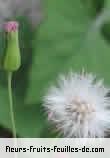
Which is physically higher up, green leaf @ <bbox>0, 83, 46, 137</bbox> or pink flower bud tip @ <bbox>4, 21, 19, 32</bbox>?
pink flower bud tip @ <bbox>4, 21, 19, 32</bbox>

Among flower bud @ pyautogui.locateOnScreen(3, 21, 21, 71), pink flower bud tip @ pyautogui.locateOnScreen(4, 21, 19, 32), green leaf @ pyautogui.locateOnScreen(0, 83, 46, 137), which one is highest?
pink flower bud tip @ pyautogui.locateOnScreen(4, 21, 19, 32)

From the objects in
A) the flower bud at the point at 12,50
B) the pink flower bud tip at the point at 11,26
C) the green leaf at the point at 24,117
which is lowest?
the green leaf at the point at 24,117

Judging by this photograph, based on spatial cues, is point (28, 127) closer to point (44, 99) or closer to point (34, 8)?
point (44, 99)

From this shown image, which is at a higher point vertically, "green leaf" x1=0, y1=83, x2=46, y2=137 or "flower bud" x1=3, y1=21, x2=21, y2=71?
"flower bud" x1=3, y1=21, x2=21, y2=71

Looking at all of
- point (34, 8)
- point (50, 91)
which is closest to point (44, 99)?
point (50, 91)
